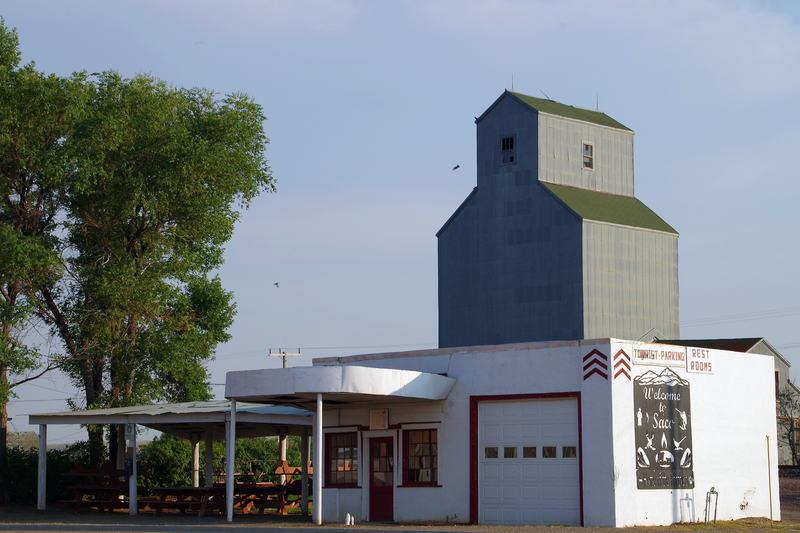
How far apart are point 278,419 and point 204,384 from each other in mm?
11827

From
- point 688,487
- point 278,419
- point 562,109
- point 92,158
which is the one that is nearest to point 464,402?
point 688,487

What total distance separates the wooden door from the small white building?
3cm

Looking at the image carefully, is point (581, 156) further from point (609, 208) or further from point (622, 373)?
point (622, 373)

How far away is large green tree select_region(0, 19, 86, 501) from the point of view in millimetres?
29859

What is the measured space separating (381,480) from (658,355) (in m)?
6.75

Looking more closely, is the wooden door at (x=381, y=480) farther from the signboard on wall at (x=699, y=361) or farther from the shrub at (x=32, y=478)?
the shrub at (x=32, y=478)

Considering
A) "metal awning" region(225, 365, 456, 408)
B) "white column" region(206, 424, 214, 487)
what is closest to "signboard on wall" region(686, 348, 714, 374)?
"metal awning" region(225, 365, 456, 408)

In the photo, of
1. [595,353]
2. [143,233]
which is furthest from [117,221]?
[595,353]

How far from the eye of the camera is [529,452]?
64.0 ft

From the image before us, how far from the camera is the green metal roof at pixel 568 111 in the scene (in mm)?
46875

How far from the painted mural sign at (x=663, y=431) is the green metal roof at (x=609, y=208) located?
2472 centimetres

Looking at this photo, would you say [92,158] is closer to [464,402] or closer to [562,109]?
[464,402]

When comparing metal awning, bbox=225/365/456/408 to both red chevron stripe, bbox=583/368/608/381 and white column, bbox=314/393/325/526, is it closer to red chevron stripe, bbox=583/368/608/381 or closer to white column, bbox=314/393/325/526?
white column, bbox=314/393/325/526

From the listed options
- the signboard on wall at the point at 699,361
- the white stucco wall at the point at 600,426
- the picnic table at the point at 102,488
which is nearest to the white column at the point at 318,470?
the white stucco wall at the point at 600,426
